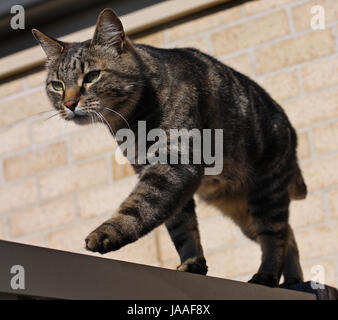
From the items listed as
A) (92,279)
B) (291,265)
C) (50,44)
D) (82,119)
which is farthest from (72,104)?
(291,265)

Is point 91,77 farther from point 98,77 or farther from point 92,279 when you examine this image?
point 92,279

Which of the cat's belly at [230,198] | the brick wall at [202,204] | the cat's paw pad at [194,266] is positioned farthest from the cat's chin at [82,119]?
the brick wall at [202,204]

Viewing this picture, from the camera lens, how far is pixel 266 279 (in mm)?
2197

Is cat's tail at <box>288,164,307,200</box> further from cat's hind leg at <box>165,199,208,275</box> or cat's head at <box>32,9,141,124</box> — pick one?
cat's head at <box>32,9,141,124</box>

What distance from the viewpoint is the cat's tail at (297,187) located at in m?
2.58

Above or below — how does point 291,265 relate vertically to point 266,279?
above

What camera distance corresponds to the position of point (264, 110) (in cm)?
250

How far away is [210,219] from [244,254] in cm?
23

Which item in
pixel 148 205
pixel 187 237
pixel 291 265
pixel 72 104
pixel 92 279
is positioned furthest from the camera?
pixel 291 265

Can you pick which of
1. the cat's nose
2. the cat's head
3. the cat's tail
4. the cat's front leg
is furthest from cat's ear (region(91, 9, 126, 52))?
the cat's tail

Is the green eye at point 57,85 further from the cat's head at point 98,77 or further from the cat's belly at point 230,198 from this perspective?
the cat's belly at point 230,198

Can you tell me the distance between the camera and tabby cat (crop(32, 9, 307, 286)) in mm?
A: 1923

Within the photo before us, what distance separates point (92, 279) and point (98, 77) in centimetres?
95
